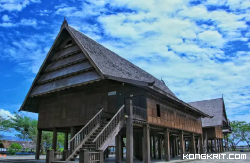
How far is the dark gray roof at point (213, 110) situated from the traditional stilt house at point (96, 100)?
56.2ft

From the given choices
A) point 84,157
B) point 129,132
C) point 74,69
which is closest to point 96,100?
point 74,69

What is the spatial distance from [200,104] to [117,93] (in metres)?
33.5

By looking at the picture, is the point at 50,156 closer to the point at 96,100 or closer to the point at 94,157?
the point at 94,157

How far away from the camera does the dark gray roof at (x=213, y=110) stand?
127 feet

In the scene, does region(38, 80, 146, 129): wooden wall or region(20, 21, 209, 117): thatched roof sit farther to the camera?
region(38, 80, 146, 129): wooden wall

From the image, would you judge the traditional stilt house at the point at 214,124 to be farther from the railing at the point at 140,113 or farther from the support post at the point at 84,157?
the support post at the point at 84,157

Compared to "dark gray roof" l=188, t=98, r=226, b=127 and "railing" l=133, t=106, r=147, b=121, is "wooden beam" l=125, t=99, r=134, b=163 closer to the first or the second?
"railing" l=133, t=106, r=147, b=121

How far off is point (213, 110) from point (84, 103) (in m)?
30.8

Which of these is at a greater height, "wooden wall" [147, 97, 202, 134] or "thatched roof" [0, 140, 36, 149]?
"wooden wall" [147, 97, 202, 134]

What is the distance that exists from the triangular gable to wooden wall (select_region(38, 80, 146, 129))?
3.54 feet

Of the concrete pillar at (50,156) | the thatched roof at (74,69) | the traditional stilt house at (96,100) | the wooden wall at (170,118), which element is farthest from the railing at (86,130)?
the wooden wall at (170,118)

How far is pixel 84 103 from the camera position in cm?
1894

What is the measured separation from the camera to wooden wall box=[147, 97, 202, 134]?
55.5 ft

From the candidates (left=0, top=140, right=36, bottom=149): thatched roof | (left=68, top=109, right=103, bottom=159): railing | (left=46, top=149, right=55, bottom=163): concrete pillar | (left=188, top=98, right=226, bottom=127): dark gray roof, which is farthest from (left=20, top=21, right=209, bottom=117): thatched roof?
(left=0, top=140, right=36, bottom=149): thatched roof
